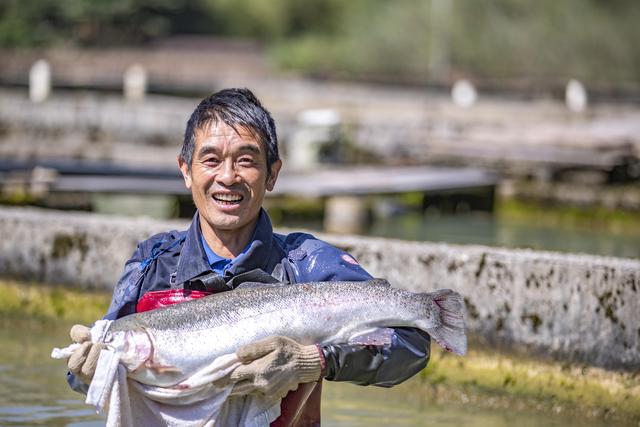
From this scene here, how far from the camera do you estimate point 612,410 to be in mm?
6805

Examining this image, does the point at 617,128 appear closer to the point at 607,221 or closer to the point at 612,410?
the point at 607,221

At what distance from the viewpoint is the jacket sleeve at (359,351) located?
154 inches

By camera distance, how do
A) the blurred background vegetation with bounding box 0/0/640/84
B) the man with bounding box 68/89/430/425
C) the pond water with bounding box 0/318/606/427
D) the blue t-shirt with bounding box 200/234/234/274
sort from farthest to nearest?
the blurred background vegetation with bounding box 0/0/640/84, the pond water with bounding box 0/318/606/427, the blue t-shirt with bounding box 200/234/234/274, the man with bounding box 68/89/430/425

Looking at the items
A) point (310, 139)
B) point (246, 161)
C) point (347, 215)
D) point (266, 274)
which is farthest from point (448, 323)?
point (310, 139)

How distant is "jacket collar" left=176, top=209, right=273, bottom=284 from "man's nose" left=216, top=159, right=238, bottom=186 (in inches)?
7.8

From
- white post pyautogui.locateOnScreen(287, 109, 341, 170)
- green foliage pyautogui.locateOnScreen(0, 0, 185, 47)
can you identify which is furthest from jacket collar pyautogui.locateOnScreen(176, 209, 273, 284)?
green foliage pyautogui.locateOnScreen(0, 0, 185, 47)

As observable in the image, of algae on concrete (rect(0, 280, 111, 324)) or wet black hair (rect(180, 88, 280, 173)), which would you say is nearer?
wet black hair (rect(180, 88, 280, 173))

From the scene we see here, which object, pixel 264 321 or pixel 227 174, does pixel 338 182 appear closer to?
pixel 227 174

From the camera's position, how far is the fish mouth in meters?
4.10

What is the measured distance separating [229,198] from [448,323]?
82 cm

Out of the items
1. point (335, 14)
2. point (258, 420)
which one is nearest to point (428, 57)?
point (335, 14)

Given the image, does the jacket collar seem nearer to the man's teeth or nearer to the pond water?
the man's teeth

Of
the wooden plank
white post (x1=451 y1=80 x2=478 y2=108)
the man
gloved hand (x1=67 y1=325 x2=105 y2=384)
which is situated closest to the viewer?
Result: gloved hand (x1=67 y1=325 x2=105 y2=384)

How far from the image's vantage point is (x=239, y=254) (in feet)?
13.7
